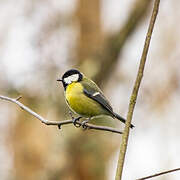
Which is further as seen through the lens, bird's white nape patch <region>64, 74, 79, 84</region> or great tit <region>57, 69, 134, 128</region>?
bird's white nape patch <region>64, 74, 79, 84</region>

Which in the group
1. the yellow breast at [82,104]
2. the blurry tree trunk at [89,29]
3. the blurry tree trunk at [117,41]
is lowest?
the yellow breast at [82,104]

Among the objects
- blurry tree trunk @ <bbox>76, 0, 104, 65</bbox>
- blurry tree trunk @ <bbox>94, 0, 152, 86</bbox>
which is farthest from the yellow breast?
blurry tree trunk @ <bbox>76, 0, 104, 65</bbox>

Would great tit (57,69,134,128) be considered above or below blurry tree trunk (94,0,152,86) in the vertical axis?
below

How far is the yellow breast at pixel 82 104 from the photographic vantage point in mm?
1920

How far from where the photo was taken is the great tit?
1.90 meters

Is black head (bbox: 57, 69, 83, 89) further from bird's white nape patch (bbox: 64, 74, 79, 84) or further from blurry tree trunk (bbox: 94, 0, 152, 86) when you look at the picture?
blurry tree trunk (bbox: 94, 0, 152, 86)

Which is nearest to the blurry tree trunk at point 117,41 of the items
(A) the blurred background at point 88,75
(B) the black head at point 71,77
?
(A) the blurred background at point 88,75

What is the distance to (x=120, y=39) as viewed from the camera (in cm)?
471

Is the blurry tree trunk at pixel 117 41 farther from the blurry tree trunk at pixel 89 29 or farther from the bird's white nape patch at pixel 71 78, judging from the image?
the bird's white nape patch at pixel 71 78

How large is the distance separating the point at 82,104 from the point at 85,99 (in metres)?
0.04

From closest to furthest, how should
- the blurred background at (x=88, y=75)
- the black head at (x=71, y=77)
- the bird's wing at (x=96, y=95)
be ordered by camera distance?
1. the bird's wing at (x=96, y=95)
2. the black head at (x=71, y=77)
3. the blurred background at (x=88, y=75)

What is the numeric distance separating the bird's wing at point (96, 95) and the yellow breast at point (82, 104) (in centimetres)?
2

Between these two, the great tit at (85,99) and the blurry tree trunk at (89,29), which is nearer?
the great tit at (85,99)

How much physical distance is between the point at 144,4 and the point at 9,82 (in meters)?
1.53
